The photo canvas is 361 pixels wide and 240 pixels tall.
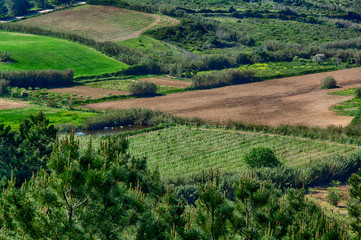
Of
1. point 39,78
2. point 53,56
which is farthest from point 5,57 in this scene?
point 39,78

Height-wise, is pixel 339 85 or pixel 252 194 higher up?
pixel 252 194

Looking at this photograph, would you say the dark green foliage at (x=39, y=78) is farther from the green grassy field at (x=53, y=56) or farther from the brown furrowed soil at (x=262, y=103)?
the brown furrowed soil at (x=262, y=103)

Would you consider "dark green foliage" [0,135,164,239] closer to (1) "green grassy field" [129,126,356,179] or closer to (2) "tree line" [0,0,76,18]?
(1) "green grassy field" [129,126,356,179]

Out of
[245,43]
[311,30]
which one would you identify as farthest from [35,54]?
[311,30]

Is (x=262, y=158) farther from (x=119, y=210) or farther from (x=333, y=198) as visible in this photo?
(x=119, y=210)

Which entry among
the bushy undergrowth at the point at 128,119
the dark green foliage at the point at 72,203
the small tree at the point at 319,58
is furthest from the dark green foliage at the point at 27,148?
the small tree at the point at 319,58

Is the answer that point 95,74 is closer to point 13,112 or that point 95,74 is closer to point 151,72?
point 151,72

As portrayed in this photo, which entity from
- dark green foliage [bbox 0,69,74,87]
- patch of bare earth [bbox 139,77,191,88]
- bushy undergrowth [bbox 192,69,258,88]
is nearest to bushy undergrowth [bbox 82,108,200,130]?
bushy undergrowth [bbox 192,69,258,88]
